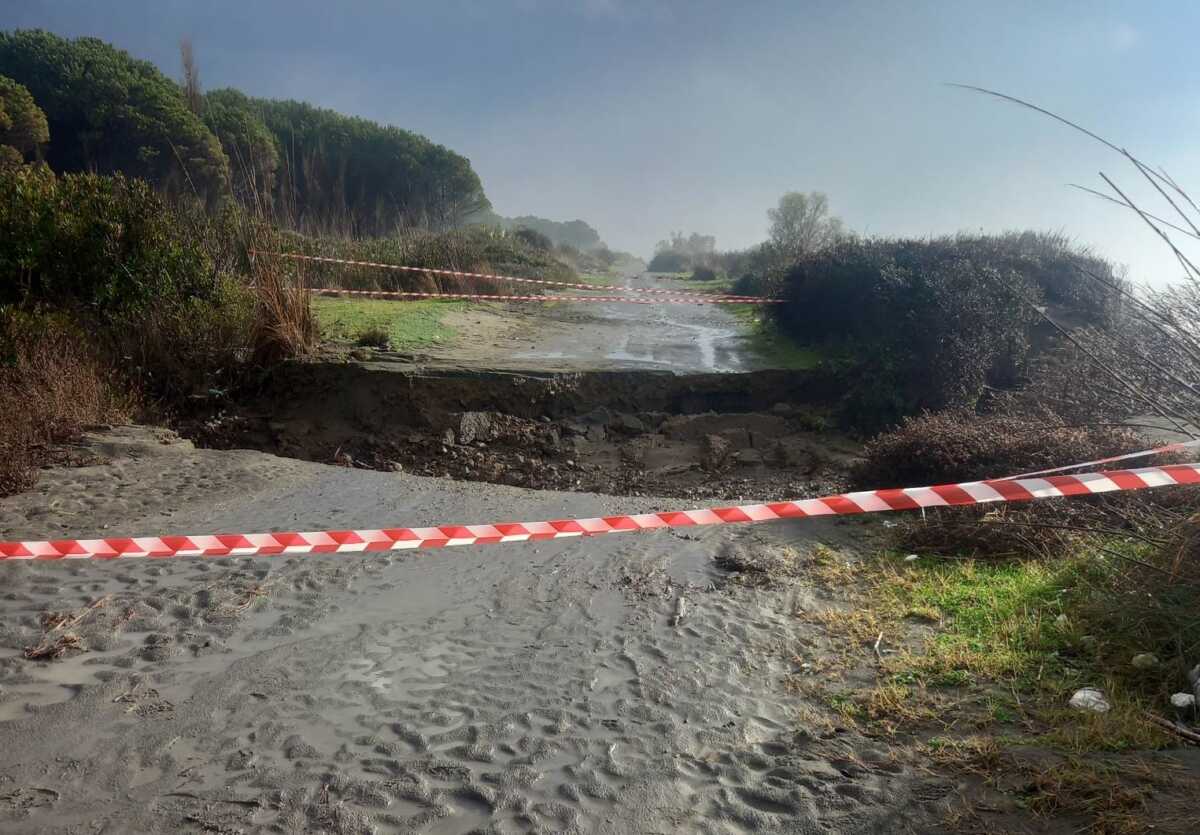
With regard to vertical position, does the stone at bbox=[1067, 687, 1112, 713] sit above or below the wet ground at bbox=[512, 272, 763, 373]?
below

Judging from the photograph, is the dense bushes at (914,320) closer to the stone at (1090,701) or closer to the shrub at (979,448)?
the shrub at (979,448)

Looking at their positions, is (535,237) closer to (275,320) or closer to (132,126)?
(132,126)

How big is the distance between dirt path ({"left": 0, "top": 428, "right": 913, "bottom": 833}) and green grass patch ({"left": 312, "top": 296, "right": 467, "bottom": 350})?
193 inches

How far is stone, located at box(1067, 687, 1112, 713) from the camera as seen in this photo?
329cm

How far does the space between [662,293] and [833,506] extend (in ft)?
58.5

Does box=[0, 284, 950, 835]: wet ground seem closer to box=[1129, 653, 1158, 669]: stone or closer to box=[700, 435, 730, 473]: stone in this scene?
box=[1129, 653, 1158, 669]: stone

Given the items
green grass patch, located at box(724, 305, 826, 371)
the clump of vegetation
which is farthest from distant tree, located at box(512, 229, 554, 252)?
the clump of vegetation

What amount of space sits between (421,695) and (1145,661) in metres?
3.40

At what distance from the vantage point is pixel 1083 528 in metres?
5.03

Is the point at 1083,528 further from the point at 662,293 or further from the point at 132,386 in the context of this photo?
the point at 662,293

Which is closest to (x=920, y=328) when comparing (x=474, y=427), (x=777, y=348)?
(x=777, y=348)

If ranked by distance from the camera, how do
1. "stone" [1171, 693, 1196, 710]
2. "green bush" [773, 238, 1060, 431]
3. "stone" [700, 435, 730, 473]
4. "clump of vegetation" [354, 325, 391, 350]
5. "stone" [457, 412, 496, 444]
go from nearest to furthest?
"stone" [1171, 693, 1196, 710] → "stone" [700, 435, 730, 473] → "stone" [457, 412, 496, 444] → "green bush" [773, 238, 1060, 431] → "clump of vegetation" [354, 325, 391, 350]

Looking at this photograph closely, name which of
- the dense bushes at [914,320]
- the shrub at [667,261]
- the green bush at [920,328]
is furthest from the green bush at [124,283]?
the shrub at [667,261]

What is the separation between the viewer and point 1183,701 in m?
3.23
